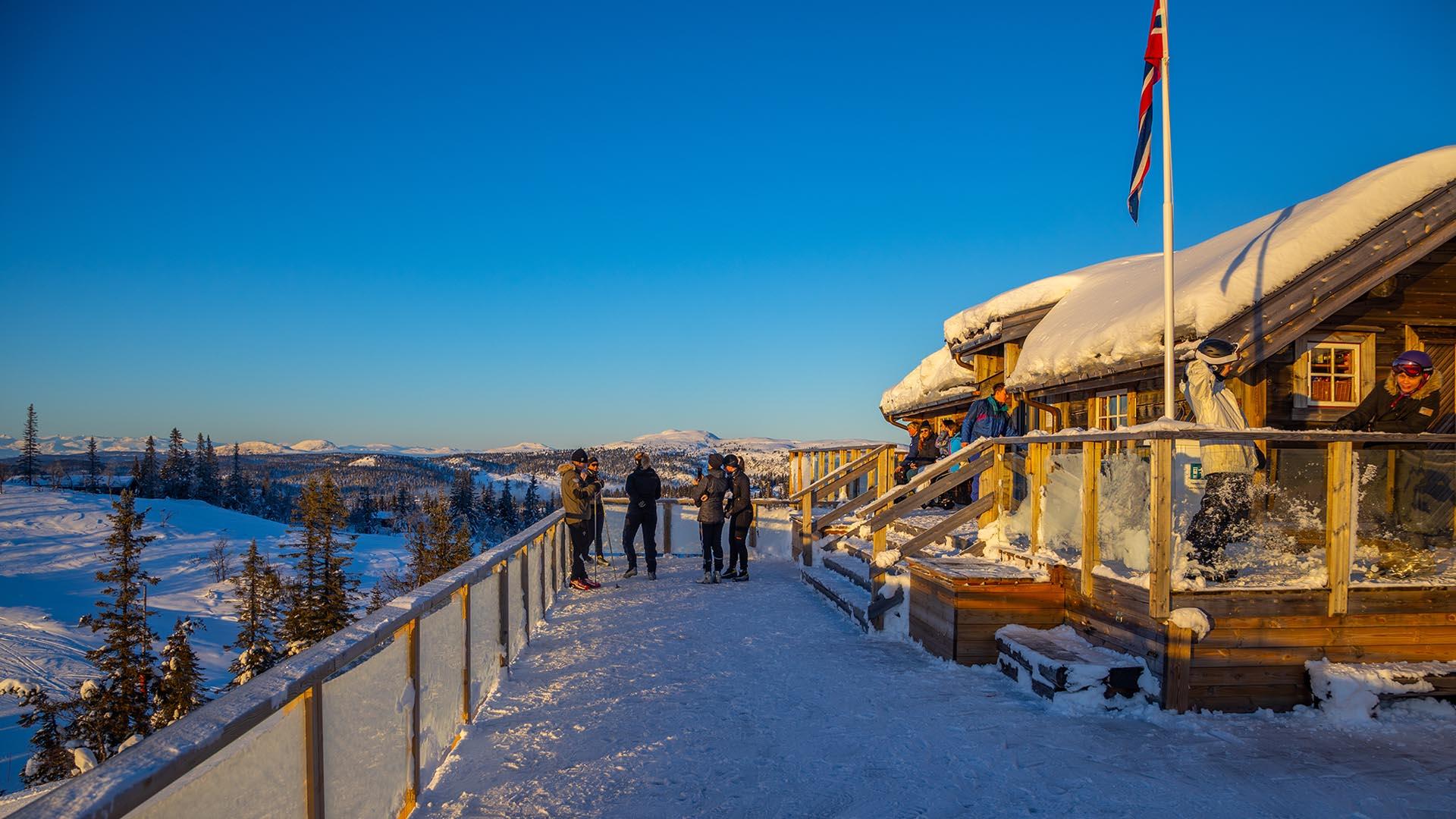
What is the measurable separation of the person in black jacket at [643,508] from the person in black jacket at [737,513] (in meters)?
1.07

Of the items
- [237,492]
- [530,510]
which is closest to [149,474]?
[237,492]

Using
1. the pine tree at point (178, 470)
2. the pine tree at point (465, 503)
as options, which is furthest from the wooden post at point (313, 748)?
the pine tree at point (178, 470)

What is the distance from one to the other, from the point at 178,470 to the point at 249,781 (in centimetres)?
18790

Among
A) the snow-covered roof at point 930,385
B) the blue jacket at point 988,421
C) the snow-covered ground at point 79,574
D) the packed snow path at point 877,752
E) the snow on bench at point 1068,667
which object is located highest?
the snow-covered roof at point 930,385

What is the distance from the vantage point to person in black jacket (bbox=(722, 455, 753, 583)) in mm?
10820

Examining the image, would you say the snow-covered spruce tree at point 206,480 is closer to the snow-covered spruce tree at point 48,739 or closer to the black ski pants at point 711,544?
the snow-covered spruce tree at point 48,739

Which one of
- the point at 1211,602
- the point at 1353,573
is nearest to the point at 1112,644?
the point at 1211,602

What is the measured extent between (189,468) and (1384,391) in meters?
190

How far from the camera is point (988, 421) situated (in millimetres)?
11062

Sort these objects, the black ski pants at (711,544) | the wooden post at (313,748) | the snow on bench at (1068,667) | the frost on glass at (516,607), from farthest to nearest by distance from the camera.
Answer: the black ski pants at (711,544), the frost on glass at (516,607), the snow on bench at (1068,667), the wooden post at (313,748)

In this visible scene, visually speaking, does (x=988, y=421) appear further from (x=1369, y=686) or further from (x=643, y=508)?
(x=1369, y=686)

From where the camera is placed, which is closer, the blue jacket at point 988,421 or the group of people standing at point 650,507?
the group of people standing at point 650,507

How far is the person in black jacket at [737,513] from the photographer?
10820 millimetres

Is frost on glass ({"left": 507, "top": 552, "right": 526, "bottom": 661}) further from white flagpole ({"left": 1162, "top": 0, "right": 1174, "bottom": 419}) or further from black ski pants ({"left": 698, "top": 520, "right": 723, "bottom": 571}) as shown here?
white flagpole ({"left": 1162, "top": 0, "right": 1174, "bottom": 419})
